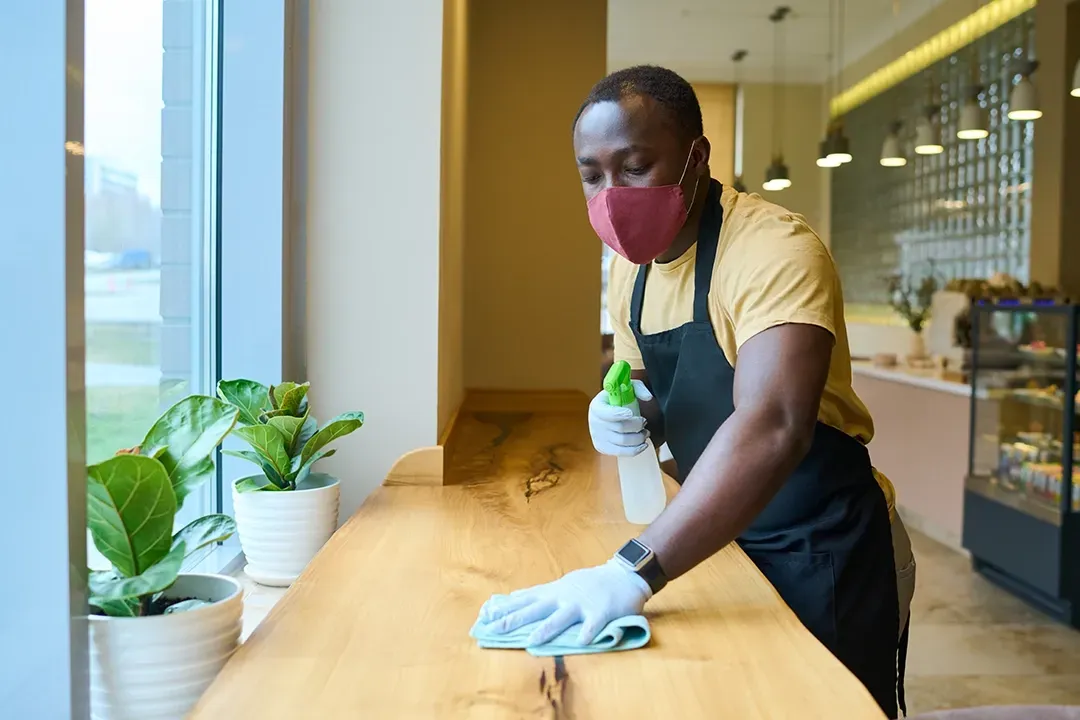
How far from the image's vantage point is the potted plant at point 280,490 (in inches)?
60.7

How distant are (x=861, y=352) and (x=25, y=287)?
30.1ft

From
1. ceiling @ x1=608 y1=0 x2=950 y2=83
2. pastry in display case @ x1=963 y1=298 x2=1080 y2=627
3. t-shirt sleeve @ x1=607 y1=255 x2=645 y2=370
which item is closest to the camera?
t-shirt sleeve @ x1=607 y1=255 x2=645 y2=370

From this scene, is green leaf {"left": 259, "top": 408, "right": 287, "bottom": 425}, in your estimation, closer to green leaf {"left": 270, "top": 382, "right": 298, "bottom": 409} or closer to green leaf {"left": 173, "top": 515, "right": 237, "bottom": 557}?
green leaf {"left": 270, "top": 382, "right": 298, "bottom": 409}

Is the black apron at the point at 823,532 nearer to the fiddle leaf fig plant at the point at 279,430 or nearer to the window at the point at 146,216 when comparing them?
the fiddle leaf fig plant at the point at 279,430

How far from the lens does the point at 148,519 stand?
95 centimetres

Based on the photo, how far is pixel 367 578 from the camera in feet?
4.42

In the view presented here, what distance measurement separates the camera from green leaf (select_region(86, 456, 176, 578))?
920mm

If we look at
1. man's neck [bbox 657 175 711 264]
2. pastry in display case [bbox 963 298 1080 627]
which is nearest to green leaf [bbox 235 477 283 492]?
man's neck [bbox 657 175 711 264]

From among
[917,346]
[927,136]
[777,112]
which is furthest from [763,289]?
[777,112]

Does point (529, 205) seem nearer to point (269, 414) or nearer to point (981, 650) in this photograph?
point (269, 414)

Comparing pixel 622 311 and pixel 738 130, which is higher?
pixel 738 130

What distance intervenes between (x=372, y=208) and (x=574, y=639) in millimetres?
1103

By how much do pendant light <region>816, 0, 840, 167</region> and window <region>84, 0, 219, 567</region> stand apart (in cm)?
699

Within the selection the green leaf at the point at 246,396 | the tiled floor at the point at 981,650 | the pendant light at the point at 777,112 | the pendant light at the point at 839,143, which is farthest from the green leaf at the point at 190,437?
the pendant light at the point at 777,112
